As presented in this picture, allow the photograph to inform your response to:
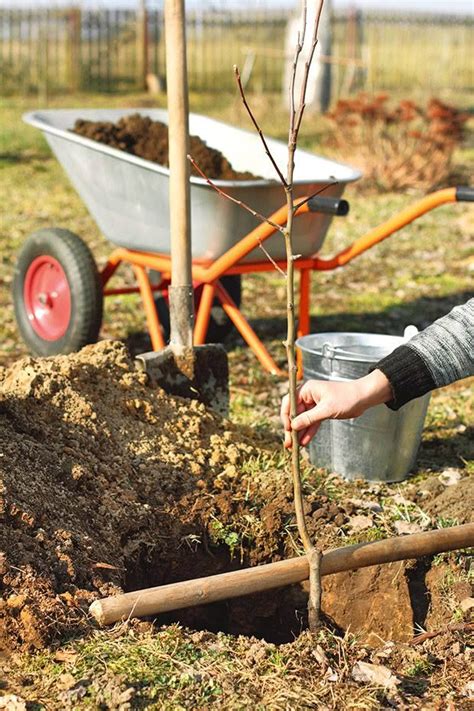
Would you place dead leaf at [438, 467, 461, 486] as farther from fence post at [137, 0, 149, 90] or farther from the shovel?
fence post at [137, 0, 149, 90]

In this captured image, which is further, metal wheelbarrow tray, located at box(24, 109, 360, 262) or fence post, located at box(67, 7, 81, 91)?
fence post, located at box(67, 7, 81, 91)

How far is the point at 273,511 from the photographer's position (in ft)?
10.1

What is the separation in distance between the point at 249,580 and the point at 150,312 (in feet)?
7.51

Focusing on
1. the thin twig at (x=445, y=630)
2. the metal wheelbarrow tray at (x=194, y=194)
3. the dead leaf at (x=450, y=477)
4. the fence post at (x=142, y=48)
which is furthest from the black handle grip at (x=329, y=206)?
the fence post at (x=142, y=48)

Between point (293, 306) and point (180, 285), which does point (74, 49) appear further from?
point (293, 306)

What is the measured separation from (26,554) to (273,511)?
0.85 m

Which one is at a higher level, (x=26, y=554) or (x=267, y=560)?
(x=26, y=554)

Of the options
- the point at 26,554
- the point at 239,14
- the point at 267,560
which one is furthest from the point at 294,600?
the point at 239,14

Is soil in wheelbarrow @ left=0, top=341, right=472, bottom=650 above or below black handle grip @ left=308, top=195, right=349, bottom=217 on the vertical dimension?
below

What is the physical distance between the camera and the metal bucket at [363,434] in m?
3.50

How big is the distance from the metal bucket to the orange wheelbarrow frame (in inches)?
18.8

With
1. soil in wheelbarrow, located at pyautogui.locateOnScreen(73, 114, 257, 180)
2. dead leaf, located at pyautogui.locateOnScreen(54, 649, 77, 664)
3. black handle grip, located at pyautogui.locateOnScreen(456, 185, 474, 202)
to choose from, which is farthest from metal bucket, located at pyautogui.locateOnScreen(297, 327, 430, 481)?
soil in wheelbarrow, located at pyautogui.locateOnScreen(73, 114, 257, 180)

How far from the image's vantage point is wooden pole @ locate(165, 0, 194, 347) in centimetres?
353

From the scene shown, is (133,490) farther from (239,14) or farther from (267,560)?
(239,14)
